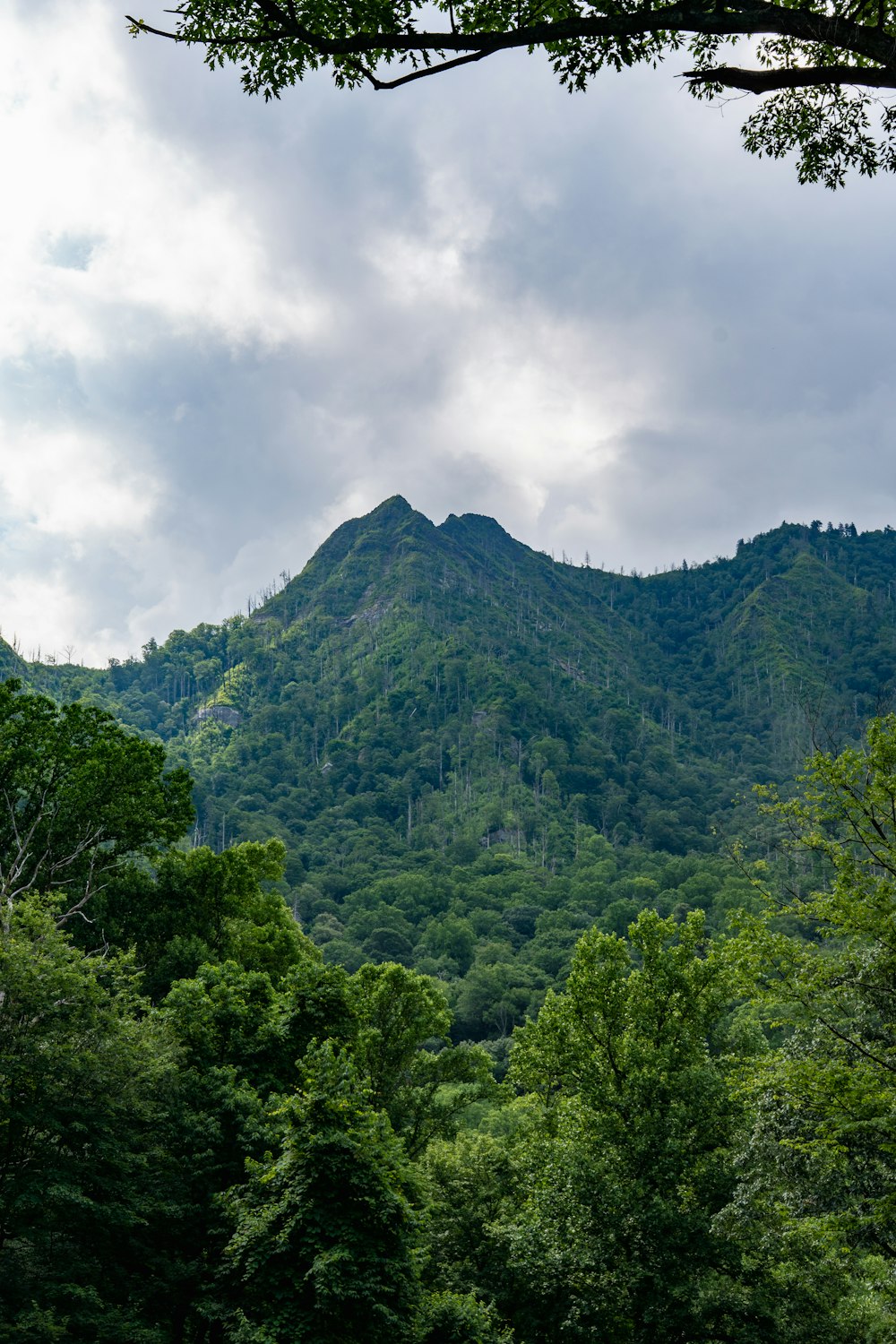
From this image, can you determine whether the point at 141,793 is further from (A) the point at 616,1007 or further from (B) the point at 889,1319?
(B) the point at 889,1319

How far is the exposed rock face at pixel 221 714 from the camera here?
183500 mm

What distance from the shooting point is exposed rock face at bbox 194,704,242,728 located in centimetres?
18350

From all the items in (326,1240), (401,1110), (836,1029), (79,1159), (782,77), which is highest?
(782,77)

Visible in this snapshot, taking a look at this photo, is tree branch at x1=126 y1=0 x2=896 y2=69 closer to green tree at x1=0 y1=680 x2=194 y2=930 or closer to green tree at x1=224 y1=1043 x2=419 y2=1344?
green tree at x1=224 y1=1043 x2=419 y2=1344

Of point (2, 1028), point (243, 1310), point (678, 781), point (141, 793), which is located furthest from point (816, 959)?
point (678, 781)

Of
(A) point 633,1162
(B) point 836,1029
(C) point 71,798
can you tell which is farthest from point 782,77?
(C) point 71,798

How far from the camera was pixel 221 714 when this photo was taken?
184500 mm

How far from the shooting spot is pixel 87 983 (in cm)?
1623

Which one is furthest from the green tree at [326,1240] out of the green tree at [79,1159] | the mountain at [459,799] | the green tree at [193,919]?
the mountain at [459,799]

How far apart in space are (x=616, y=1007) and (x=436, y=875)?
337 ft

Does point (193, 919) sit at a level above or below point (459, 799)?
below

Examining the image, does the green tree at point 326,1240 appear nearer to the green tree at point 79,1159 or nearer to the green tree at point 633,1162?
the green tree at point 79,1159

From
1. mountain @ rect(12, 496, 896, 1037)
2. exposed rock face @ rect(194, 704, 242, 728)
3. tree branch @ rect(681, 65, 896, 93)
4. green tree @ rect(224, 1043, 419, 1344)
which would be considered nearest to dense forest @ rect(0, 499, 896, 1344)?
green tree @ rect(224, 1043, 419, 1344)

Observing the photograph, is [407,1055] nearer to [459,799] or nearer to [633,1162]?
[633,1162]
